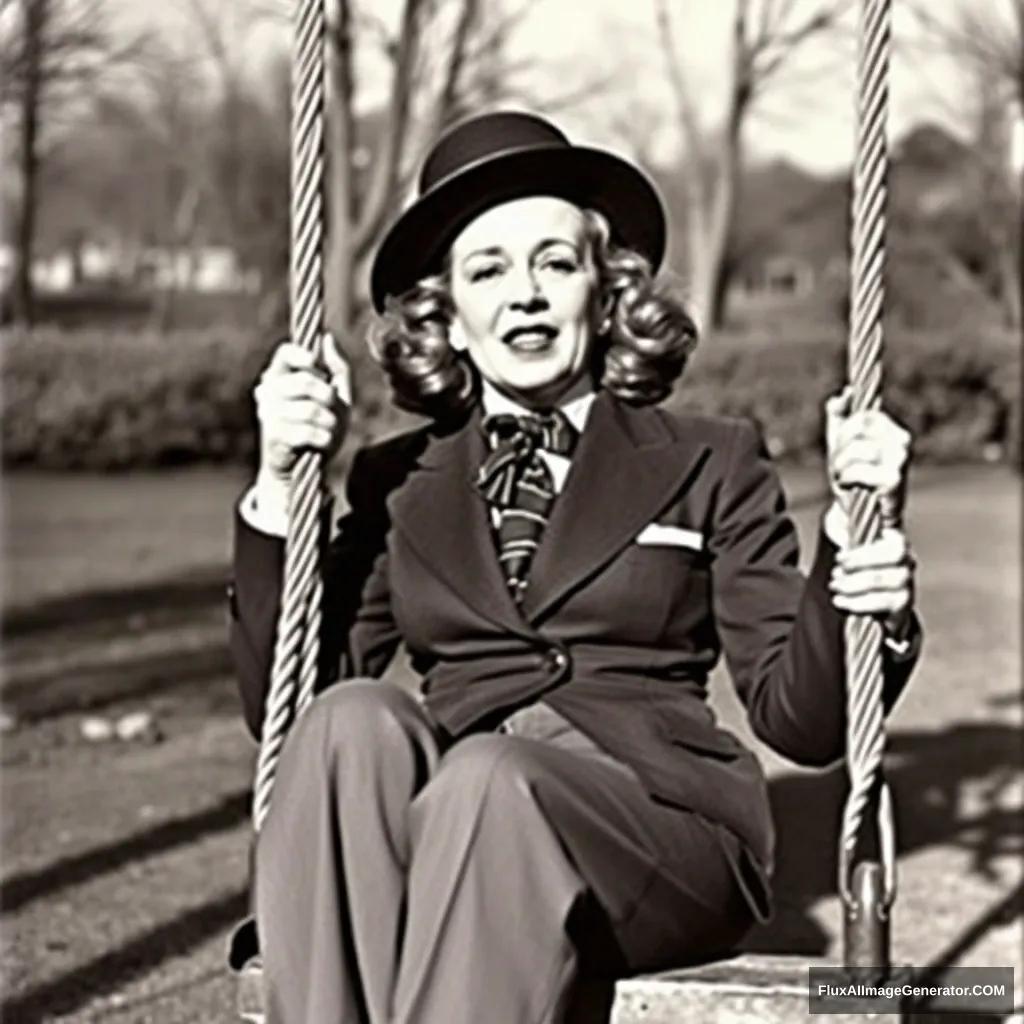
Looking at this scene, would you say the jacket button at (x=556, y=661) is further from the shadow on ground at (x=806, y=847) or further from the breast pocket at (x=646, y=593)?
the shadow on ground at (x=806, y=847)

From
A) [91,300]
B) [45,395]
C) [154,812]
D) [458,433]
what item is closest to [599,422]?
[458,433]

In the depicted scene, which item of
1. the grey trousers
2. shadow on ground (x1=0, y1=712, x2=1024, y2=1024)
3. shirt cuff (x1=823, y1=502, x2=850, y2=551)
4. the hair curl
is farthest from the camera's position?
shadow on ground (x1=0, y1=712, x2=1024, y2=1024)

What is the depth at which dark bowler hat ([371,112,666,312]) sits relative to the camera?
3.61 meters

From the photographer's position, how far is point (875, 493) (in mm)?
3188

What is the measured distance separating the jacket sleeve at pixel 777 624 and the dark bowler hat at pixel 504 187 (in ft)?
1.25

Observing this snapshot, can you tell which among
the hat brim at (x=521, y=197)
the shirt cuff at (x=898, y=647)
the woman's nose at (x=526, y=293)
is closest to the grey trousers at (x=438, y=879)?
the shirt cuff at (x=898, y=647)

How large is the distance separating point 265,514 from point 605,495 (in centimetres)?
51

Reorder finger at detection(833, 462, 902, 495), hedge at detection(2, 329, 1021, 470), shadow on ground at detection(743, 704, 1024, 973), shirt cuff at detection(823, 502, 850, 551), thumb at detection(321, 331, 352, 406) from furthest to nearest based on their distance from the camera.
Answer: hedge at detection(2, 329, 1021, 470) → shadow on ground at detection(743, 704, 1024, 973) → thumb at detection(321, 331, 352, 406) → shirt cuff at detection(823, 502, 850, 551) → finger at detection(833, 462, 902, 495)

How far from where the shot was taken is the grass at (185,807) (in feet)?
16.3

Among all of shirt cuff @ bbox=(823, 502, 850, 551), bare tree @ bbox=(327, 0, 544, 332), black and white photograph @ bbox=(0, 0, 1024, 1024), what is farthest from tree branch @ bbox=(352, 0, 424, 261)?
shirt cuff @ bbox=(823, 502, 850, 551)

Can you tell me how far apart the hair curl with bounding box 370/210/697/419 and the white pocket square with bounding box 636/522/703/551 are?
0.26 m

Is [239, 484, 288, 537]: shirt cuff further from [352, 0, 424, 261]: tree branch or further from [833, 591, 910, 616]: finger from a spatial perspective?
[352, 0, 424, 261]: tree branch

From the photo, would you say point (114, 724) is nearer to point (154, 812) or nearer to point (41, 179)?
point (154, 812)

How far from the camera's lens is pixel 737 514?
3.60 metres
